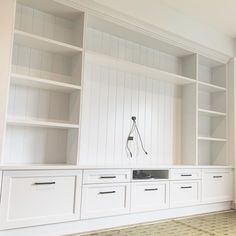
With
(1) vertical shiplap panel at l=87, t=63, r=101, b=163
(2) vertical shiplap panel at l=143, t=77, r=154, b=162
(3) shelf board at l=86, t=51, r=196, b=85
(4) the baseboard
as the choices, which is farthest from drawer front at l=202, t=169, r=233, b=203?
(1) vertical shiplap panel at l=87, t=63, r=101, b=163

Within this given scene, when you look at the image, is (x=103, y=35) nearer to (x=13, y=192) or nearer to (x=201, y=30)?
(x=201, y=30)

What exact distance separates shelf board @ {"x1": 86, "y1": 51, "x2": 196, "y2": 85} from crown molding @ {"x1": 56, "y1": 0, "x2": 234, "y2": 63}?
1.39ft

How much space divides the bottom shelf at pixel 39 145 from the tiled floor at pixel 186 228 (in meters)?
0.90

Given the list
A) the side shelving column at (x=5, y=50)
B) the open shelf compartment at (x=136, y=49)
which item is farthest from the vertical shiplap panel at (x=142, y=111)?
the side shelving column at (x=5, y=50)

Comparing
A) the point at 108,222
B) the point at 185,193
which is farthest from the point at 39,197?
the point at 185,193

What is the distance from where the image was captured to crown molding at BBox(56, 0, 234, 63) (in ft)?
9.69

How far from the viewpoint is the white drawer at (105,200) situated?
2.75 metres

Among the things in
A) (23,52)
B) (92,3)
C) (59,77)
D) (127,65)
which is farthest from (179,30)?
(23,52)

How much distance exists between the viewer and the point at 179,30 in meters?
3.71

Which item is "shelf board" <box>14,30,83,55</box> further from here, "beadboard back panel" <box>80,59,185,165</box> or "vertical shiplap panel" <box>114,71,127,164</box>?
"vertical shiplap panel" <box>114,71,127,164</box>

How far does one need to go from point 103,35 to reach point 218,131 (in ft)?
8.24

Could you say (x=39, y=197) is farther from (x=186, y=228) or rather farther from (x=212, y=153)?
(x=212, y=153)

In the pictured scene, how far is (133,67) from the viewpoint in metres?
3.52

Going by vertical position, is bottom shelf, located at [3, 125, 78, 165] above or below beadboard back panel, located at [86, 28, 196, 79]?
below
